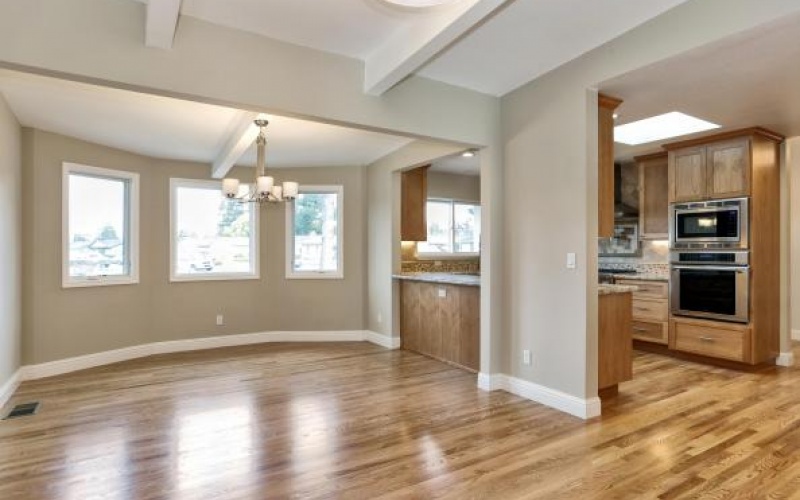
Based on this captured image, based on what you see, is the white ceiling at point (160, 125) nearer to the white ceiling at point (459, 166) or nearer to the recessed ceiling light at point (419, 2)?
the white ceiling at point (459, 166)

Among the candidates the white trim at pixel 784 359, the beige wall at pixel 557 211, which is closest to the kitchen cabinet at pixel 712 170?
the white trim at pixel 784 359

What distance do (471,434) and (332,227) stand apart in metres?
3.95

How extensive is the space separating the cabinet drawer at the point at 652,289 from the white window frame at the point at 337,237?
377 cm

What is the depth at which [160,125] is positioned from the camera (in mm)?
4270

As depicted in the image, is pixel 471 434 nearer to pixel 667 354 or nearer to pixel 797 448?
pixel 797 448

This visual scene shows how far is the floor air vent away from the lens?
343cm

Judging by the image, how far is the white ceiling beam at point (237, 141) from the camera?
3.96 m

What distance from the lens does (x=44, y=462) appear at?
267cm

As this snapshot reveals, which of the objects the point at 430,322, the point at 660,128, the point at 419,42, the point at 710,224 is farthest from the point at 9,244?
the point at 710,224

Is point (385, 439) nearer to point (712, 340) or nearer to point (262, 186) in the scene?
point (262, 186)

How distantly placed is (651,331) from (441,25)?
4639 millimetres

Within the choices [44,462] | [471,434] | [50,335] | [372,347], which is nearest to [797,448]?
[471,434]

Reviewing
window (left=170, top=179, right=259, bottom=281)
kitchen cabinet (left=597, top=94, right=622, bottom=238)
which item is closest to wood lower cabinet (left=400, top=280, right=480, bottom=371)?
kitchen cabinet (left=597, top=94, right=622, bottom=238)

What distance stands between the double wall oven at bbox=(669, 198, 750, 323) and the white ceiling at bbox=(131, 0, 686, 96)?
2.81m
